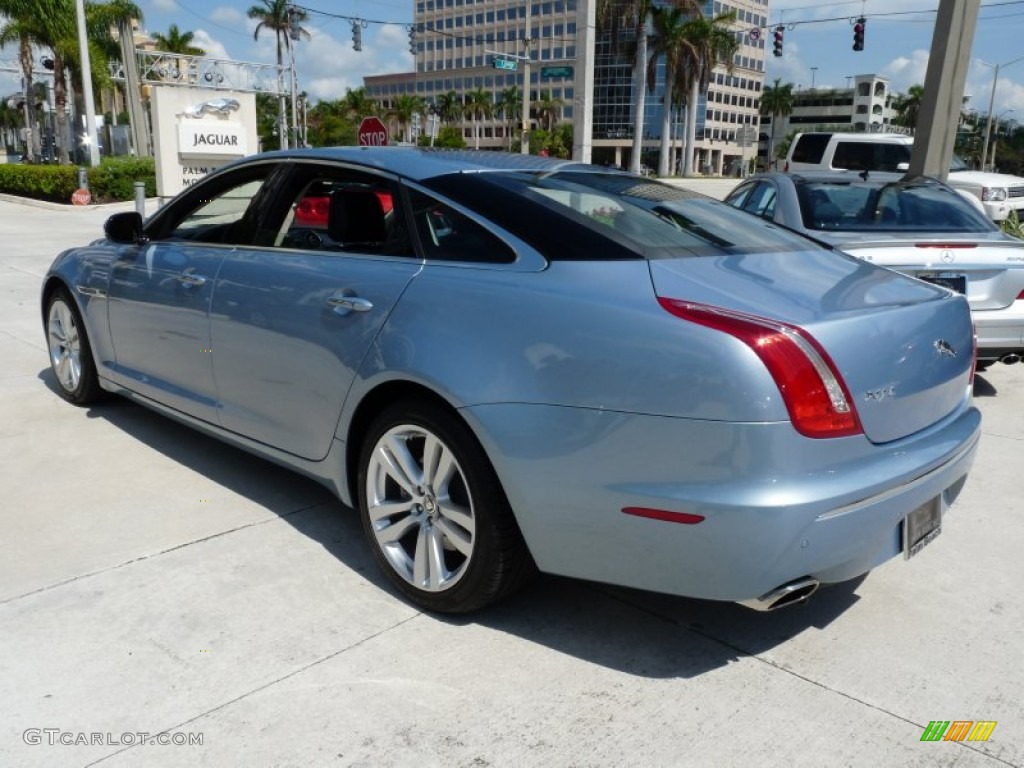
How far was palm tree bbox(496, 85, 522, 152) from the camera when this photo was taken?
10825 centimetres

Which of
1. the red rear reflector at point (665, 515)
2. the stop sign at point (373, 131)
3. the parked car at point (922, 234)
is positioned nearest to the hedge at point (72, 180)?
the stop sign at point (373, 131)

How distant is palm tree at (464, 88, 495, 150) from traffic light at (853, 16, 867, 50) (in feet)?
284

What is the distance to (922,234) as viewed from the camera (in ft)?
19.2

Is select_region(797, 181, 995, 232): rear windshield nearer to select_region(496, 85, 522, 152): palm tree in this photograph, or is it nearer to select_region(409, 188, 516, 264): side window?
select_region(409, 188, 516, 264): side window

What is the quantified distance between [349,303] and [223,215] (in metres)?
1.72

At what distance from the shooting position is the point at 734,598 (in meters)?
2.48

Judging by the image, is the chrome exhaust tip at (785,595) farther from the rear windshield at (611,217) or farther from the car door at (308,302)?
the car door at (308,302)

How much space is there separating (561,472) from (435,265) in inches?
35.2

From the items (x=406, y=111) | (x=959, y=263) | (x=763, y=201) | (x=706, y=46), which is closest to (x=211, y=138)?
(x=763, y=201)

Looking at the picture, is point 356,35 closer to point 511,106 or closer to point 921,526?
point 921,526

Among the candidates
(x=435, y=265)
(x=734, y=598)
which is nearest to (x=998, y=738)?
(x=734, y=598)

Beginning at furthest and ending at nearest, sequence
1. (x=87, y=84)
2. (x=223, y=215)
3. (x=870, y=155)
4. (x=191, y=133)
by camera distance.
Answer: (x=87, y=84) < (x=191, y=133) < (x=870, y=155) < (x=223, y=215)

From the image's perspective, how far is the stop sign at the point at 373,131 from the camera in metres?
11.0

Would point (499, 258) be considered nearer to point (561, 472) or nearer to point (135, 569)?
point (561, 472)
